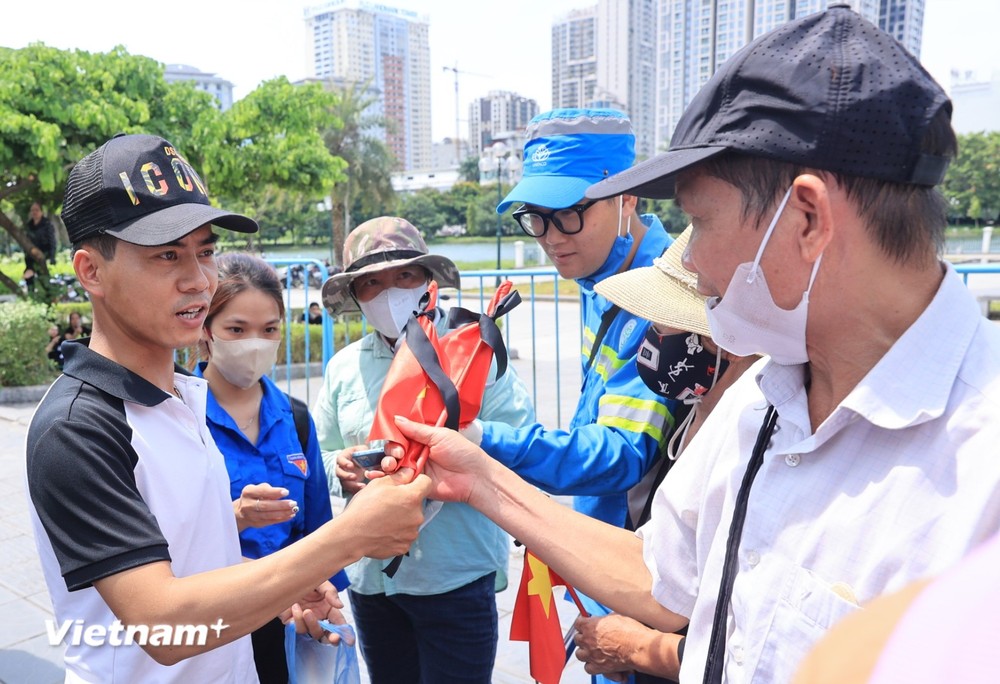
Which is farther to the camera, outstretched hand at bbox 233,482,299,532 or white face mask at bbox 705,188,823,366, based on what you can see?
outstretched hand at bbox 233,482,299,532

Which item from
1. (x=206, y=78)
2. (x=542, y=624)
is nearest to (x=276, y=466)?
(x=542, y=624)

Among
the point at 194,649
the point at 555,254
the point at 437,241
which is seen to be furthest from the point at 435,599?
the point at 437,241

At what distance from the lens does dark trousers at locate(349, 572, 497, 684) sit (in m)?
2.36

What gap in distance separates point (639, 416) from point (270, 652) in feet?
4.40

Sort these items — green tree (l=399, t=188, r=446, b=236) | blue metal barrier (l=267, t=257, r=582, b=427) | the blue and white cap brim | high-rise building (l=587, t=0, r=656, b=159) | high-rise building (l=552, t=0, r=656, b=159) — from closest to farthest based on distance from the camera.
A: the blue and white cap brim → blue metal barrier (l=267, t=257, r=582, b=427) → green tree (l=399, t=188, r=446, b=236) → high-rise building (l=587, t=0, r=656, b=159) → high-rise building (l=552, t=0, r=656, b=159)

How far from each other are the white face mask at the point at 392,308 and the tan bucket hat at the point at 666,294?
0.83 m

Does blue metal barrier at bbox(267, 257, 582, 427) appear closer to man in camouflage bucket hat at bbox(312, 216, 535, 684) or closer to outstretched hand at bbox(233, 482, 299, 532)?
man in camouflage bucket hat at bbox(312, 216, 535, 684)

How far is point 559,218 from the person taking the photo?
230 cm

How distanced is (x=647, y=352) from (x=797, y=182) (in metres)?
0.87

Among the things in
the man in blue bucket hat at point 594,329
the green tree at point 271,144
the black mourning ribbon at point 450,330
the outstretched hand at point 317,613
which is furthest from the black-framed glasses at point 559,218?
the green tree at point 271,144

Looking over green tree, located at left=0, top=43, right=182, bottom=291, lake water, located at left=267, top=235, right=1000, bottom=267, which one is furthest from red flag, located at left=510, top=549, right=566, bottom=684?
lake water, located at left=267, top=235, right=1000, bottom=267

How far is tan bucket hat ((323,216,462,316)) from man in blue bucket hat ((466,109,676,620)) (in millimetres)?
331

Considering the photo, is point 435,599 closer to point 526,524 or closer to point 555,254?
point 526,524

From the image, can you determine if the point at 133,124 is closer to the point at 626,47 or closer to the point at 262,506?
the point at 262,506
